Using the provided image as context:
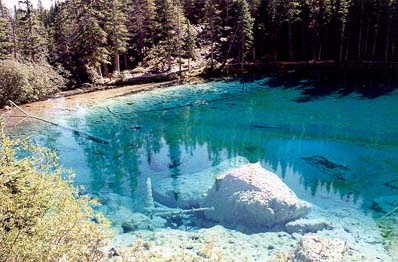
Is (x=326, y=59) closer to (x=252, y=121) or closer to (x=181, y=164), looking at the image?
(x=252, y=121)

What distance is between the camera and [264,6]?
71500mm

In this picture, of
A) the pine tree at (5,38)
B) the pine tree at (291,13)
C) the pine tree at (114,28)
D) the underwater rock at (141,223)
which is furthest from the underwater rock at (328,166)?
the pine tree at (5,38)

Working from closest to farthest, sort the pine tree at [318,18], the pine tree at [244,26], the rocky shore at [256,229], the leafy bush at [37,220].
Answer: the leafy bush at [37,220]
the rocky shore at [256,229]
the pine tree at [318,18]
the pine tree at [244,26]

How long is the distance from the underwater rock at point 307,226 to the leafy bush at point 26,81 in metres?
43.2

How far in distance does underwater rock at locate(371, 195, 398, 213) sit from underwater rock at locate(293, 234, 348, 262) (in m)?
7.02

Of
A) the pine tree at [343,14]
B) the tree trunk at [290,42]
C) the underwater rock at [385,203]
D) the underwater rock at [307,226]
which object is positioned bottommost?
the underwater rock at [307,226]

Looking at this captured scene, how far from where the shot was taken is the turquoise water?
29.9 metres

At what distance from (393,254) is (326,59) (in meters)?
52.3

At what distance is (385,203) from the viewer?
2612 centimetres

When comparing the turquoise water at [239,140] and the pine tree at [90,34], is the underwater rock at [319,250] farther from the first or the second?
the pine tree at [90,34]

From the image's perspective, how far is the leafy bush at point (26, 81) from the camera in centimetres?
5275

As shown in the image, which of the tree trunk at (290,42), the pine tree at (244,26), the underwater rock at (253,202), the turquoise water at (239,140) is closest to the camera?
the underwater rock at (253,202)

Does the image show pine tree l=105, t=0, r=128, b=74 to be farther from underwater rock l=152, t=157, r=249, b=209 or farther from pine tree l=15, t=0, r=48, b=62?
underwater rock l=152, t=157, r=249, b=209

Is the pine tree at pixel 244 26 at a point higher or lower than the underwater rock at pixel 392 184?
higher
